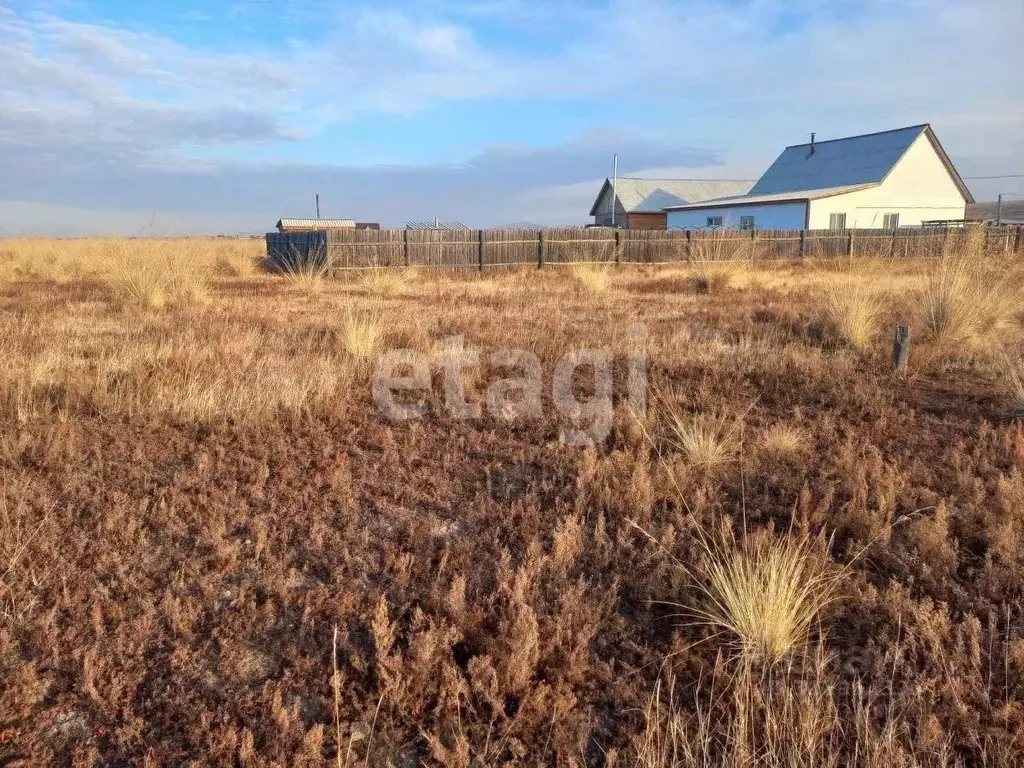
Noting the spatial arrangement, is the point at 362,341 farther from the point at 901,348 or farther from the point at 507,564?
the point at 901,348

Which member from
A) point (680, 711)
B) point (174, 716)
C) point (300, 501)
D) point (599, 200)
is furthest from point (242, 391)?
point (599, 200)

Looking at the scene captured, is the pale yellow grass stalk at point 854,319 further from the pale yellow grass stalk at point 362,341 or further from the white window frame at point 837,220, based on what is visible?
the white window frame at point 837,220

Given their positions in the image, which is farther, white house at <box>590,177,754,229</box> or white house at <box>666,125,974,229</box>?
white house at <box>590,177,754,229</box>

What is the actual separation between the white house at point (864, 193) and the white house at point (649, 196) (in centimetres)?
489

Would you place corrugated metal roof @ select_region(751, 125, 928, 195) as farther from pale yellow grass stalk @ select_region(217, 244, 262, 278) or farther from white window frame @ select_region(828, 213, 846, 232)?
pale yellow grass stalk @ select_region(217, 244, 262, 278)

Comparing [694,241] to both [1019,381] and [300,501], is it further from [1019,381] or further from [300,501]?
[300,501]

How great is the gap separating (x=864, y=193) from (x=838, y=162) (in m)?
5.43

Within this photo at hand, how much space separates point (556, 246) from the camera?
20125mm

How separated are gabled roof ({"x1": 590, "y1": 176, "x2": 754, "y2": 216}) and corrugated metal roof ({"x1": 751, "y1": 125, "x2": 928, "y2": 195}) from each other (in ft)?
16.4

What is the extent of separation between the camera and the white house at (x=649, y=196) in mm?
41812

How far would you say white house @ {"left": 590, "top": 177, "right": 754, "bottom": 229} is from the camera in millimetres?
41812

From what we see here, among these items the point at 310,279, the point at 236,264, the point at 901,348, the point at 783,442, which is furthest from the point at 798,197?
the point at 783,442

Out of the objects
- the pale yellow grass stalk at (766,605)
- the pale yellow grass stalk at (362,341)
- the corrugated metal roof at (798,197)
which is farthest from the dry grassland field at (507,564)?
the corrugated metal roof at (798,197)

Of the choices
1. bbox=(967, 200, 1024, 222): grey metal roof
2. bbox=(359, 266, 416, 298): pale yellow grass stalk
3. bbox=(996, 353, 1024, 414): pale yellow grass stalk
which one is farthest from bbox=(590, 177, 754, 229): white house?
bbox=(996, 353, 1024, 414): pale yellow grass stalk
